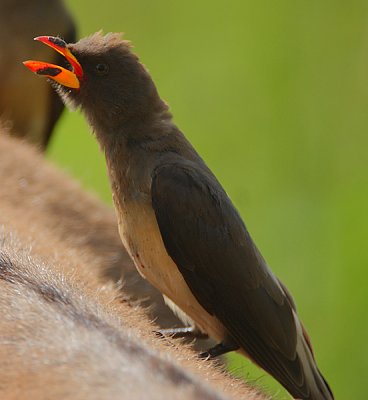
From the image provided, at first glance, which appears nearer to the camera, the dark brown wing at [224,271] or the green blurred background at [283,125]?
the dark brown wing at [224,271]

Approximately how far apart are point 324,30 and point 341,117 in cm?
53

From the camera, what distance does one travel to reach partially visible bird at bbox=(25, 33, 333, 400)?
2.35m

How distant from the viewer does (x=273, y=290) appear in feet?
7.86

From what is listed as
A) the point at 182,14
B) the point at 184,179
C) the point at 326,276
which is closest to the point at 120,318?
the point at 184,179

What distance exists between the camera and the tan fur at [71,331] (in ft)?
4.46

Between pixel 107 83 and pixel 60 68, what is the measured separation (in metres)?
0.10

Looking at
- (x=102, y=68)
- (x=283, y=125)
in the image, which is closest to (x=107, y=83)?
(x=102, y=68)

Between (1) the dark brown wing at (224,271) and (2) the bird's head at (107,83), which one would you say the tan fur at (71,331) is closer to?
(1) the dark brown wing at (224,271)

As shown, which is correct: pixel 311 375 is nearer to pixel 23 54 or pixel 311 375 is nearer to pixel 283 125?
pixel 23 54

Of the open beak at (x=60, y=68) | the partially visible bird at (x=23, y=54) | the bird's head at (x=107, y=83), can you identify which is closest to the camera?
the open beak at (x=60, y=68)

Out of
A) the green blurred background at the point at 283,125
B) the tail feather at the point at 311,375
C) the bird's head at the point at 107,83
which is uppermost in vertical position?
the bird's head at the point at 107,83

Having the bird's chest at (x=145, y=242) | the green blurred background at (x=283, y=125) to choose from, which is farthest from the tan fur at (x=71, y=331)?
the green blurred background at (x=283, y=125)

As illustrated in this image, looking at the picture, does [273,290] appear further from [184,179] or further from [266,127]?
[266,127]

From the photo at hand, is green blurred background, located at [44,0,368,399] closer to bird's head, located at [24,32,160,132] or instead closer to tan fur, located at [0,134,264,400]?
tan fur, located at [0,134,264,400]
